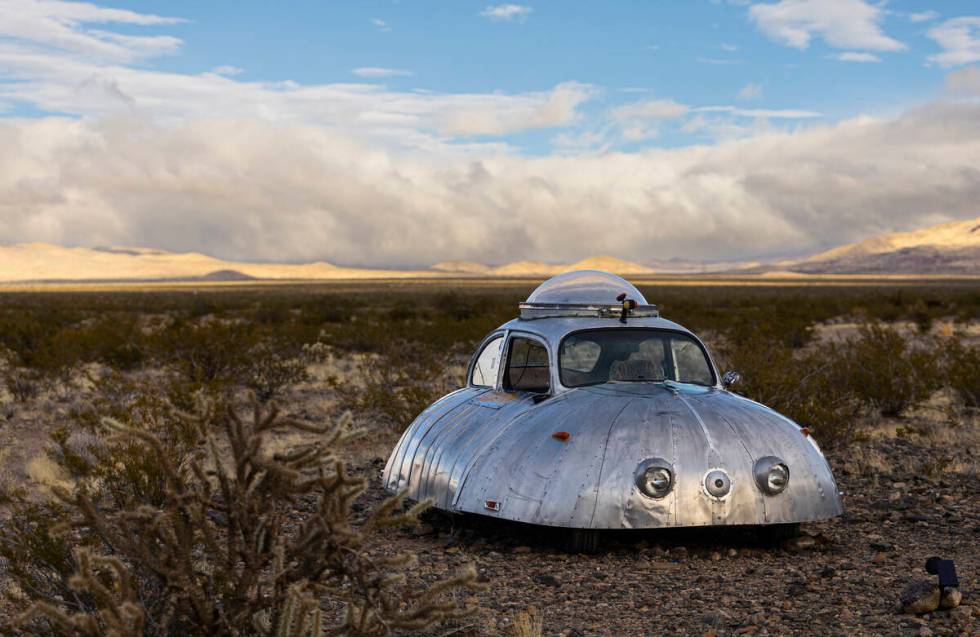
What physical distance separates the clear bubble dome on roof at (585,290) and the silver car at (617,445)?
79mm

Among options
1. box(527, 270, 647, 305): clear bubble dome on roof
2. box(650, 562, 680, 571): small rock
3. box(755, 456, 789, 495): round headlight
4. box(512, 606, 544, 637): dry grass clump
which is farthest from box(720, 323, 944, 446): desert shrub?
box(512, 606, 544, 637): dry grass clump

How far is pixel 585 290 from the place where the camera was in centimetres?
922

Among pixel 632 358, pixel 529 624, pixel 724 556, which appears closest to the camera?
pixel 529 624

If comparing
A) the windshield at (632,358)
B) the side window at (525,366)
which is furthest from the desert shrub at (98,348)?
the windshield at (632,358)

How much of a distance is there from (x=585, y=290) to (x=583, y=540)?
256cm

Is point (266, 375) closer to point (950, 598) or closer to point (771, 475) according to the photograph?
point (771, 475)

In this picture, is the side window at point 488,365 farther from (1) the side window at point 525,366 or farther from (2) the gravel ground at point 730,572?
(2) the gravel ground at point 730,572

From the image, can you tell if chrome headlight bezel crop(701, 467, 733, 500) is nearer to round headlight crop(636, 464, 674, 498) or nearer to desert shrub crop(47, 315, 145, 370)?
round headlight crop(636, 464, 674, 498)

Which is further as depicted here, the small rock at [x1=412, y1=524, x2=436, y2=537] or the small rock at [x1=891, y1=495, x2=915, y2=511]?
the small rock at [x1=891, y1=495, x2=915, y2=511]

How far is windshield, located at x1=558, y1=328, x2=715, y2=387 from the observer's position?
8492mm

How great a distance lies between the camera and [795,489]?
7.43 metres

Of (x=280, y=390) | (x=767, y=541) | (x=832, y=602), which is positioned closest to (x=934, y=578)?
(x=832, y=602)

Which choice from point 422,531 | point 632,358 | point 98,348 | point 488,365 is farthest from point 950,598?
point 98,348

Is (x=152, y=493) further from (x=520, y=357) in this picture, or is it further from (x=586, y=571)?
(x=586, y=571)
